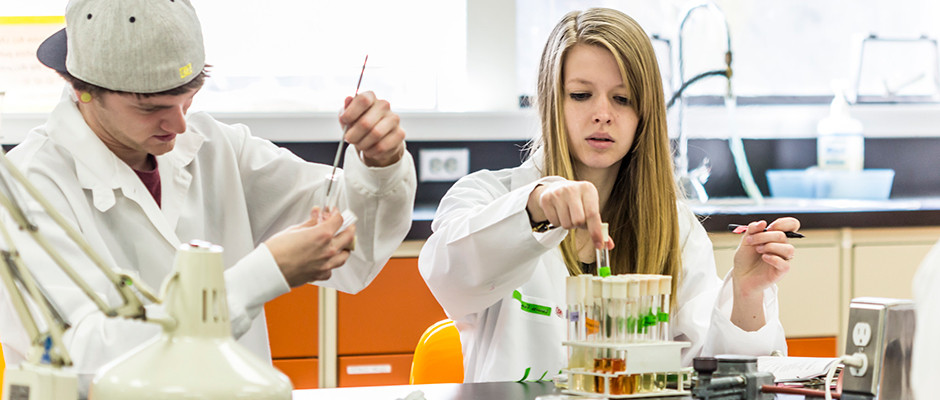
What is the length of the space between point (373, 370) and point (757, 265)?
1.26 metres

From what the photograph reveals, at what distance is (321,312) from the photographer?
8.07 feet

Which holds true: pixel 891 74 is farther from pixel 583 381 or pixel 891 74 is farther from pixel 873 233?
pixel 583 381

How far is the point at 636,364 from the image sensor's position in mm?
1089

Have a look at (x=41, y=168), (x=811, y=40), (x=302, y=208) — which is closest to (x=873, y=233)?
(x=811, y=40)

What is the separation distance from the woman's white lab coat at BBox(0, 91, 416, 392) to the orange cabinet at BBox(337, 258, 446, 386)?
2.75 feet

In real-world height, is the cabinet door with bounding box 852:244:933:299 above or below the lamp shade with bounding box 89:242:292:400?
below

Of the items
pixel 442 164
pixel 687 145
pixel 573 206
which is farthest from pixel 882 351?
pixel 687 145

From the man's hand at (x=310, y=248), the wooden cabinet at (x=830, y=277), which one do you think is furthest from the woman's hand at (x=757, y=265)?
the wooden cabinet at (x=830, y=277)

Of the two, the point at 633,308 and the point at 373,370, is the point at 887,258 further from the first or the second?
the point at 633,308

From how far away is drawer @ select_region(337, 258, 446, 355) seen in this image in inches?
97.3

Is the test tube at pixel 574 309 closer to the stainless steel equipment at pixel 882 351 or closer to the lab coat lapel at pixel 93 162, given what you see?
the stainless steel equipment at pixel 882 351

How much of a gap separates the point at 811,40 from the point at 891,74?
335 mm

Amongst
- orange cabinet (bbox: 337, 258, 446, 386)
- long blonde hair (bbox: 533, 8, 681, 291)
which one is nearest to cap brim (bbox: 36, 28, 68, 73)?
long blonde hair (bbox: 533, 8, 681, 291)

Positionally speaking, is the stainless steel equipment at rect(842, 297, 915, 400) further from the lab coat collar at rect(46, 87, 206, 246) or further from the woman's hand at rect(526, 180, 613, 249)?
the lab coat collar at rect(46, 87, 206, 246)
